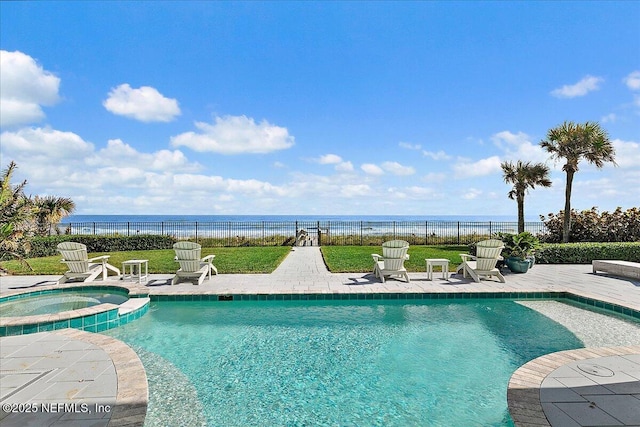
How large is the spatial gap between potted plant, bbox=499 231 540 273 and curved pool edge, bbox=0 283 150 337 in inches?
375

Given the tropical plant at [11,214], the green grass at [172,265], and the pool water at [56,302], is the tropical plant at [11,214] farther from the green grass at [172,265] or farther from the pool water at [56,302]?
the green grass at [172,265]

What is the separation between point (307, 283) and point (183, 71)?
9.86 metres

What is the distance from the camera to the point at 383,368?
4.28 meters

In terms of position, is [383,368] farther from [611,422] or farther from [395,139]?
[395,139]

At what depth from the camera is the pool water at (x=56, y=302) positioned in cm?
649

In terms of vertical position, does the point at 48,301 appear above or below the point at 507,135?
below

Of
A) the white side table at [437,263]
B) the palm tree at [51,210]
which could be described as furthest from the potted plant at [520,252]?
the palm tree at [51,210]

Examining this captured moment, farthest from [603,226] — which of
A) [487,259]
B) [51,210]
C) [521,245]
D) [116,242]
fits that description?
[51,210]

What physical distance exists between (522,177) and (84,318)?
1980 cm

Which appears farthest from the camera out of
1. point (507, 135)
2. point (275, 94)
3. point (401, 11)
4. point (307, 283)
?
point (507, 135)

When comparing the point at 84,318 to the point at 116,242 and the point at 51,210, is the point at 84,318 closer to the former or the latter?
the point at 116,242

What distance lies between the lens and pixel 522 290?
7.75m

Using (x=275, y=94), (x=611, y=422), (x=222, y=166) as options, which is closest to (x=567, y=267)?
(x=611, y=422)

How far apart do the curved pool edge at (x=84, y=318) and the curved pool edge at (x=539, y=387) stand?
5.85 metres
